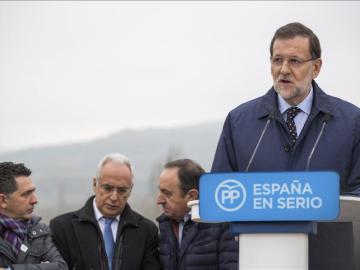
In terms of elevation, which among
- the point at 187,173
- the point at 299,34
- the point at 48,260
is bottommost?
the point at 48,260

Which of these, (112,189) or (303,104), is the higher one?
(303,104)

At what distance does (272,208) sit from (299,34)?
116cm

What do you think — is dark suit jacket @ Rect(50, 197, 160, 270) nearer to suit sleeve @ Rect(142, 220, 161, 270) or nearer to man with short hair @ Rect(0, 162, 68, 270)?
suit sleeve @ Rect(142, 220, 161, 270)

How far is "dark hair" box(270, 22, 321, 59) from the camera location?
4.20m

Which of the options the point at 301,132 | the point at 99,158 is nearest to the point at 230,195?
the point at 301,132

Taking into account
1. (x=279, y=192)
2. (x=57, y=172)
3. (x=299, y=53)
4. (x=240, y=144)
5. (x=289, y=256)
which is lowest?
(x=289, y=256)

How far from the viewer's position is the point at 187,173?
5609 millimetres

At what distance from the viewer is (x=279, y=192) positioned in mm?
3279

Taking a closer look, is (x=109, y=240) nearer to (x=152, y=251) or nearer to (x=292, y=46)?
(x=152, y=251)

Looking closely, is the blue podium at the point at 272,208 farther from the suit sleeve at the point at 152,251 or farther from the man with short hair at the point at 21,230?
the suit sleeve at the point at 152,251

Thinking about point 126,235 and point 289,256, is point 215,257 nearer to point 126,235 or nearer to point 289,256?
→ point 126,235

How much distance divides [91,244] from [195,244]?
1.87ft

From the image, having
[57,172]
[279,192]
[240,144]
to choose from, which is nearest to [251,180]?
[279,192]

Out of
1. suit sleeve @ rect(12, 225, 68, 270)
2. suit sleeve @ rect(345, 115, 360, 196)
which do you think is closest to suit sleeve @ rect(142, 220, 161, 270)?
suit sleeve @ rect(12, 225, 68, 270)
